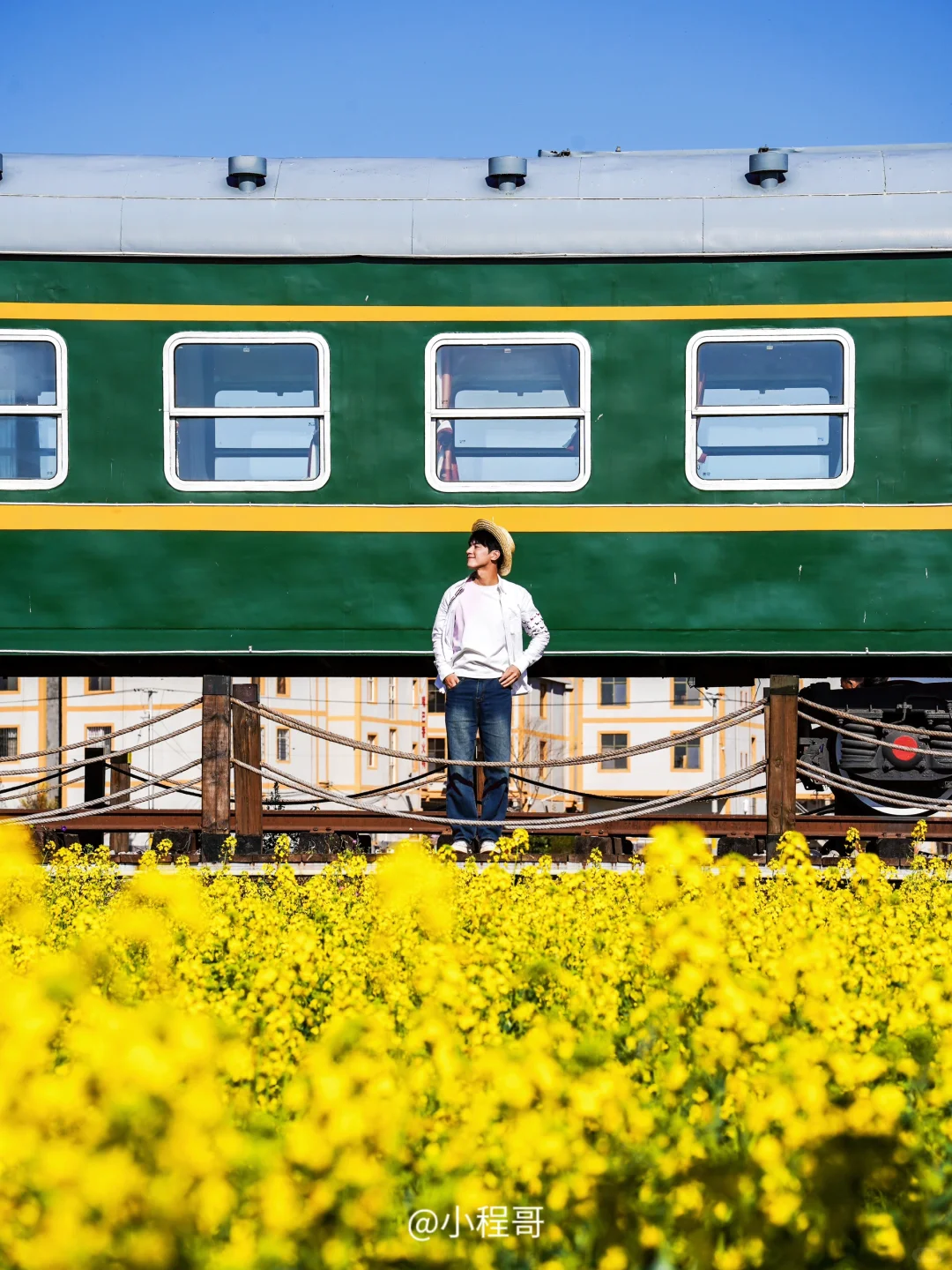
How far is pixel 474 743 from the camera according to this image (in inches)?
392

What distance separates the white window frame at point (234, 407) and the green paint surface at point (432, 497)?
0.19 feet

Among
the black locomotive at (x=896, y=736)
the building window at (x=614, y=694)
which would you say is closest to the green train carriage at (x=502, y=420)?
the black locomotive at (x=896, y=736)

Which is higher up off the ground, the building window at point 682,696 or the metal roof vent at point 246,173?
the metal roof vent at point 246,173

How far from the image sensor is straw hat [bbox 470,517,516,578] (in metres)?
9.80

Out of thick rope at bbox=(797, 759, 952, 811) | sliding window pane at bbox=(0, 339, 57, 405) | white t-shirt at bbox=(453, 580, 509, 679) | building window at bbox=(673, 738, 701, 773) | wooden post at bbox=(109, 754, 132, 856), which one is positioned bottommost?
building window at bbox=(673, 738, 701, 773)

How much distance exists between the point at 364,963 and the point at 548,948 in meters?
0.95

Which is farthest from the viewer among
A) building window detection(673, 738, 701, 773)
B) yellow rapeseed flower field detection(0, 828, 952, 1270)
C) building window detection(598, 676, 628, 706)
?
building window detection(598, 676, 628, 706)

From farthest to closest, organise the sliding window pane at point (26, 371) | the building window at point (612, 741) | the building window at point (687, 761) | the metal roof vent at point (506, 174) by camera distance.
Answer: the building window at point (612, 741)
the building window at point (687, 761)
the metal roof vent at point (506, 174)
the sliding window pane at point (26, 371)

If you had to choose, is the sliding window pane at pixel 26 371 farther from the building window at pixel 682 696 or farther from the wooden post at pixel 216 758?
the building window at pixel 682 696

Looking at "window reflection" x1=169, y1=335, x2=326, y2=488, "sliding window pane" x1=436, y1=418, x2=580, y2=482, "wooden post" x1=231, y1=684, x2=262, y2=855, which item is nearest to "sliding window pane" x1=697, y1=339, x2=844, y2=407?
"sliding window pane" x1=436, y1=418, x2=580, y2=482

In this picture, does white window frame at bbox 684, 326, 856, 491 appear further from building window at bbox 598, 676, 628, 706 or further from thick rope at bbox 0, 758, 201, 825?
building window at bbox 598, 676, 628, 706

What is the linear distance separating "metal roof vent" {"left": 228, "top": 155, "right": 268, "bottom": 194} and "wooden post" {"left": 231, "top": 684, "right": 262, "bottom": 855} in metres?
3.78

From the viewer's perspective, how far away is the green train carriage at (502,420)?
10.4m

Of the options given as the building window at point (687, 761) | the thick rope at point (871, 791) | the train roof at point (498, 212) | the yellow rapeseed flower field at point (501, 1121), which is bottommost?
the building window at point (687, 761)
